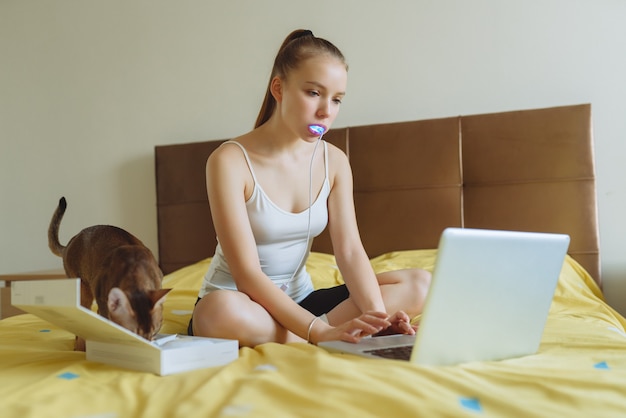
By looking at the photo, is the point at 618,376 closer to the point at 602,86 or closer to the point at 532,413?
the point at 532,413

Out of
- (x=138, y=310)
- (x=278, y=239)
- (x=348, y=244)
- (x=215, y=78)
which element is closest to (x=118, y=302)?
(x=138, y=310)

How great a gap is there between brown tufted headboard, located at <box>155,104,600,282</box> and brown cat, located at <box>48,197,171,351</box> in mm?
1450

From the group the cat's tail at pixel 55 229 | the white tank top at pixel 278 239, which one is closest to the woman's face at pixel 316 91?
the white tank top at pixel 278 239

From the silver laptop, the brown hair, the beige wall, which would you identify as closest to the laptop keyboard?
the silver laptop

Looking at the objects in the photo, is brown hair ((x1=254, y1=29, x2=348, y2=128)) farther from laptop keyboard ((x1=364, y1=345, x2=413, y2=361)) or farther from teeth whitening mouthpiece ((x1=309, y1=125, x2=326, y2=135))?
laptop keyboard ((x1=364, y1=345, x2=413, y2=361))

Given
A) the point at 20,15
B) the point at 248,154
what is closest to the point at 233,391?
the point at 248,154

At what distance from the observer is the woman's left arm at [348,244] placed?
5.18 ft

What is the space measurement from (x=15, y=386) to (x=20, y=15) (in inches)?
123

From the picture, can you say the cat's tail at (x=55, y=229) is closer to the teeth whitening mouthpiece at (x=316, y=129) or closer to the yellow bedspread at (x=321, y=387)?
the yellow bedspread at (x=321, y=387)

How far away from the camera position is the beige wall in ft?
8.86

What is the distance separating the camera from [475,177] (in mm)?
2707

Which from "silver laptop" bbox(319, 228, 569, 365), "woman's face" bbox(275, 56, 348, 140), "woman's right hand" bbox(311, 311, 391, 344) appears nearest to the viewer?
"silver laptop" bbox(319, 228, 569, 365)

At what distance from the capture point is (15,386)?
112cm

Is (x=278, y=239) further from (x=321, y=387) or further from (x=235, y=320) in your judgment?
(x=321, y=387)
